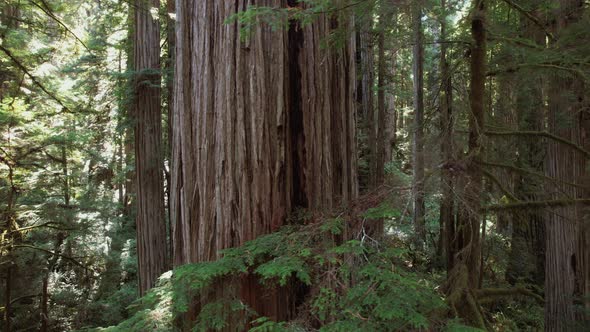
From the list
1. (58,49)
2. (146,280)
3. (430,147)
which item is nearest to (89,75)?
(58,49)

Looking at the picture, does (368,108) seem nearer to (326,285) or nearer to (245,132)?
(245,132)

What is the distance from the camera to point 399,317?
1571 millimetres

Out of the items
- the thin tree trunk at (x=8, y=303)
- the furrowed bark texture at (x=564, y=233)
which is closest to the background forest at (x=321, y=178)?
the furrowed bark texture at (x=564, y=233)

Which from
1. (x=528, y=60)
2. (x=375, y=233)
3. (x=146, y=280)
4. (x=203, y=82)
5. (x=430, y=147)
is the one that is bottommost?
(x=146, y=280)

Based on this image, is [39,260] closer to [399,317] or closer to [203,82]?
[203,82]

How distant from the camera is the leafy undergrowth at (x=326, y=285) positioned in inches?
63.8

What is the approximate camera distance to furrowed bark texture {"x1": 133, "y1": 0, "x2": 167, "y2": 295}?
8.38 meters

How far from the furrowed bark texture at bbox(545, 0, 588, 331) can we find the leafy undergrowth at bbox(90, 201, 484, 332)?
19.8 ft

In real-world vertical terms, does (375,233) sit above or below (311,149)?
below

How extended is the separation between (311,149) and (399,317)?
5.89 feet

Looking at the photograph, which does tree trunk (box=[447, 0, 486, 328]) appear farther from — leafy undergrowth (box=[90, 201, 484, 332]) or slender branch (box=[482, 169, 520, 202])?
leafy undergrowth (box=[90, 201, 484, 332])

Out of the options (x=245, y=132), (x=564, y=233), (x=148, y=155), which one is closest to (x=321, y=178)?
(x=245, y=132)

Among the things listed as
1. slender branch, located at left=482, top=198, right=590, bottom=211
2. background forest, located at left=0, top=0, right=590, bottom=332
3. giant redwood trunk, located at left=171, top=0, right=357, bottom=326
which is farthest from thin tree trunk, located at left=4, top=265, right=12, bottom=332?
slender branch, located at left=482, top=198, right=590, bottom=211

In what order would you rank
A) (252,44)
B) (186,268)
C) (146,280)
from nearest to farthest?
(186,268) → (252,44) → (146,280)
